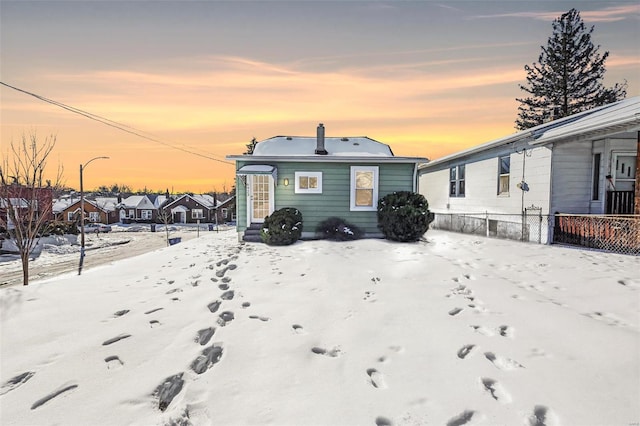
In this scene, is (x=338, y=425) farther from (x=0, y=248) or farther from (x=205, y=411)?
(x=0, y=248)

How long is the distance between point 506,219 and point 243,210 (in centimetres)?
981

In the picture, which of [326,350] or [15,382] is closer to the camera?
[15,382]

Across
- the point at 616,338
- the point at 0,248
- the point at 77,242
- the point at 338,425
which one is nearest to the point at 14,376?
the point at 338,425

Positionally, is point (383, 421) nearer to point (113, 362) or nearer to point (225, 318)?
point (225, 318)

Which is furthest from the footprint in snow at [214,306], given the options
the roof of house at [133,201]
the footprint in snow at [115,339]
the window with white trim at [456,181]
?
the roof of house at [133,201]

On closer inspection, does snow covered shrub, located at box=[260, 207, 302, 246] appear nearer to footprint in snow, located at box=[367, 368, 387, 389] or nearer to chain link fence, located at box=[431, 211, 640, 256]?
footprint in snow, located at box=[367, 368, 387, 389]

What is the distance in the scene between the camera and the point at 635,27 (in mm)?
9586

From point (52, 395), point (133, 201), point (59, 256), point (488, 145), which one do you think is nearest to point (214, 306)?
point (52, 395)

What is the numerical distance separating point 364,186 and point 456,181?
7.03 m

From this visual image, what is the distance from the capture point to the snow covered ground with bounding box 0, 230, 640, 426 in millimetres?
2234

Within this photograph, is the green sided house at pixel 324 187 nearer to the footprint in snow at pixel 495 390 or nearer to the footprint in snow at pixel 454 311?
the footprint in snow at pixel 454 311

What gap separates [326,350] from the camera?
3.03 m

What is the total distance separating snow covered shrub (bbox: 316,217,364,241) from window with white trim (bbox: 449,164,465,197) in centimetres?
750

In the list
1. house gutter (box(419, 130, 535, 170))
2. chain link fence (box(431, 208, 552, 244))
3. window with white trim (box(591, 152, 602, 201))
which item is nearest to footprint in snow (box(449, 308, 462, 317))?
chain link fence (box(431, 208, 552, 244))
